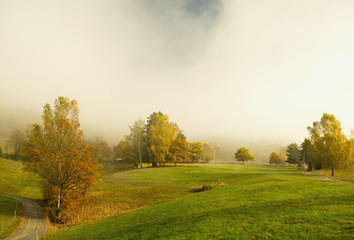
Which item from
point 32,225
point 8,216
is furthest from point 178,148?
point 8,216

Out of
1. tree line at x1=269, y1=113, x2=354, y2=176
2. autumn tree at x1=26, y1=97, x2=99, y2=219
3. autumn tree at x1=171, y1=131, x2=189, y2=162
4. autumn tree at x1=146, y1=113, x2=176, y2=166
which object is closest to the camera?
autumn tree at x1=26, y1=97, x2=99, y2=219

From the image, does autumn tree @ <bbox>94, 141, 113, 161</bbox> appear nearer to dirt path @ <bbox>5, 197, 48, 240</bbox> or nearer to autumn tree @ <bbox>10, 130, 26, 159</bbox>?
dirt path @ <bbox>5, 197, 48, 240</bbox>

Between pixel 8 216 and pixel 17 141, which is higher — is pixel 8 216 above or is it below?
below

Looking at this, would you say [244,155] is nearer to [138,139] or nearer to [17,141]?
[138,139]

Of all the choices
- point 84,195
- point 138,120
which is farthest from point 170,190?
point 138,120

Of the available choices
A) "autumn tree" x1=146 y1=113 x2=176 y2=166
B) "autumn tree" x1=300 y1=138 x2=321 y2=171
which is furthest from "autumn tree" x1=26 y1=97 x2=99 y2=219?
"autumn tree" x1=300 y1=138 x2=321 y2=171

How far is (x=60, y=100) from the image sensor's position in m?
30.4

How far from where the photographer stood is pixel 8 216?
2784 centimetres

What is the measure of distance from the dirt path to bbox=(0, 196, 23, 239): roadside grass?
90cm

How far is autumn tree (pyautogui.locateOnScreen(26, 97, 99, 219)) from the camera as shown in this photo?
2830 centimetres

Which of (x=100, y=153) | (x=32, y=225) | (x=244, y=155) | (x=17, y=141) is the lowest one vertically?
(x=32, y=225)

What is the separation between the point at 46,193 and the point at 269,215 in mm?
39055

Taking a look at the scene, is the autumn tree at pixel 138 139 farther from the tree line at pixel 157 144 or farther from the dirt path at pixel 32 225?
the dirt path at pixel 32 225

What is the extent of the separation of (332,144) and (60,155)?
6579cm
